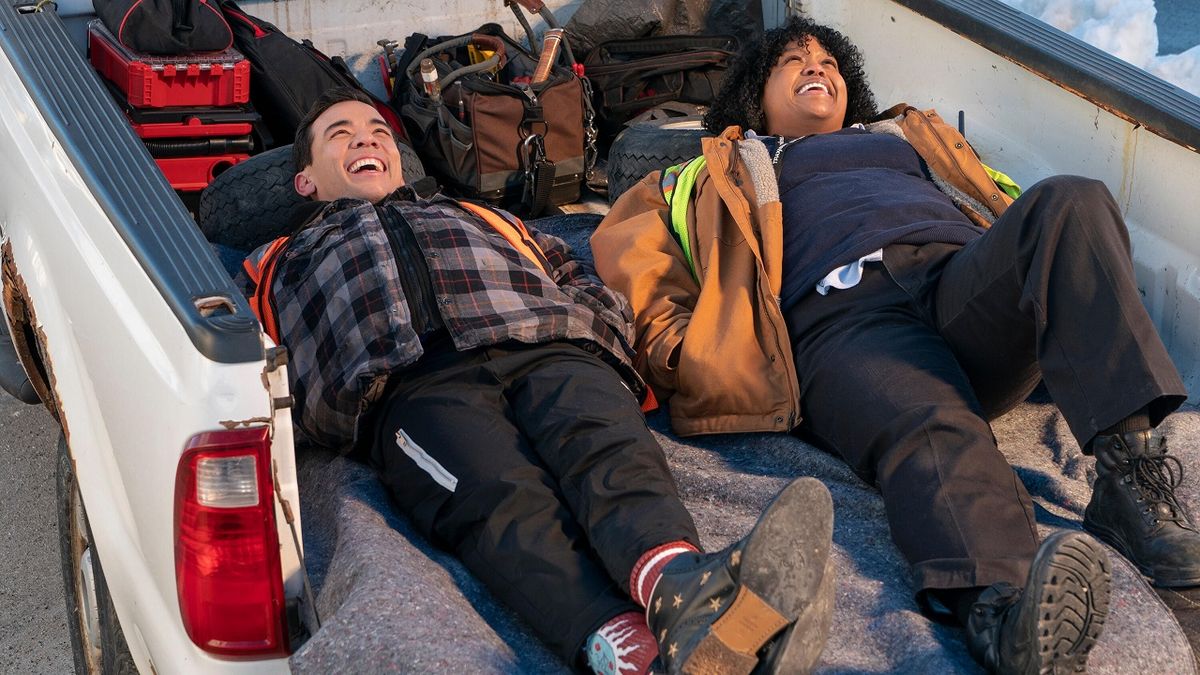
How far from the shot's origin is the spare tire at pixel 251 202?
3.40m

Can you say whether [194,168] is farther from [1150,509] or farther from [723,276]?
[1150,509]

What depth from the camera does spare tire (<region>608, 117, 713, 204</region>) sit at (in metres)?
3.95

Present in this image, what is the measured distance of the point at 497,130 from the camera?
405 cm

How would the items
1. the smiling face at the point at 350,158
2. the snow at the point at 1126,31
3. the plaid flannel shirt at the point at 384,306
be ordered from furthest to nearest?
1. the snow at the point at 1126,31
2. the smiling face at the point at 350,158
3. the plaid flannel shirt at the point at 384,306

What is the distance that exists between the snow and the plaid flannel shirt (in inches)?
186

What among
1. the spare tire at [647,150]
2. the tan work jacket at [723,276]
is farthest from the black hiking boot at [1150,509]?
the spare tire at [647,150]

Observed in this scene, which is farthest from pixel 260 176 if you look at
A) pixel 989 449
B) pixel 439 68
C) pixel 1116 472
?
pixel 1116 472

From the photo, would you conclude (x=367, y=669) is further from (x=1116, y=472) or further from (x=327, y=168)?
(x=327, y=168)

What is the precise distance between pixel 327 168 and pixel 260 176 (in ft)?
1.36

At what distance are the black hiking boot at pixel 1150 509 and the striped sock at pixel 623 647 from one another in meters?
0.94

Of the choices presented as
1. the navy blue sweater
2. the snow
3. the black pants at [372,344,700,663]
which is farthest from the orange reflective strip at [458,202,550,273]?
the snow

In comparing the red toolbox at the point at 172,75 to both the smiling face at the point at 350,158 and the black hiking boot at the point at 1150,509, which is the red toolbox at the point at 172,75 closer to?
the smiling face at the point at 350,158

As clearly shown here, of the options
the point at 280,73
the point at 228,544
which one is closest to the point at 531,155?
the point at 280,73

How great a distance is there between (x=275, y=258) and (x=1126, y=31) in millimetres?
5689
